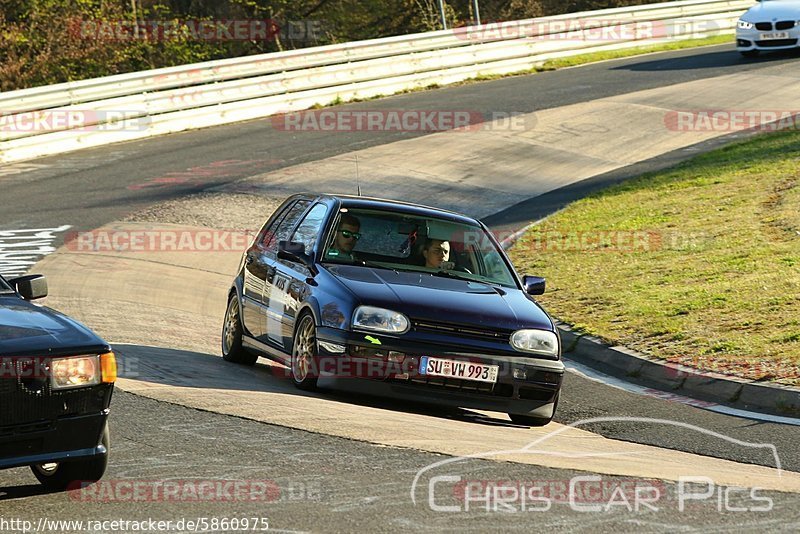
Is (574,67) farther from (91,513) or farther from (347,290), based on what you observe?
(91,513)

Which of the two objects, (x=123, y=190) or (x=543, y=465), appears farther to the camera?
(x=123, y=190)

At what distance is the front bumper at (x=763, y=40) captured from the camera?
106ft

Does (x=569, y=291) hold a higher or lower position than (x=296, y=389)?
lower

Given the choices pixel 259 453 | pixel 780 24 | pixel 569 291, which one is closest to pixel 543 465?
pixel 259 453

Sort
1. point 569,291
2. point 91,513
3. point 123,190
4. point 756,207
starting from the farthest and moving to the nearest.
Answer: point 123,190, point 756,207, point 569,291, point 91,513

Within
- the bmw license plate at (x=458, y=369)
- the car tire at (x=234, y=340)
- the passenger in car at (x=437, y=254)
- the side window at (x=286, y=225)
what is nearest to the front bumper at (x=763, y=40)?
the side window at (x=286, y=225)

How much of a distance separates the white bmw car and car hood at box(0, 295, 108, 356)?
92.9 feet

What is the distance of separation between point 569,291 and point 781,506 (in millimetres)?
8597

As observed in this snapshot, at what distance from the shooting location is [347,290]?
30.7 ft

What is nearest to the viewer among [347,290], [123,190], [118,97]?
[347,290]

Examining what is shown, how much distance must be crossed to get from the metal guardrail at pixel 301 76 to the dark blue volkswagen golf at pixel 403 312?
576 inches

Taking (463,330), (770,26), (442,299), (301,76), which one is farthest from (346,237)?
(770,26)

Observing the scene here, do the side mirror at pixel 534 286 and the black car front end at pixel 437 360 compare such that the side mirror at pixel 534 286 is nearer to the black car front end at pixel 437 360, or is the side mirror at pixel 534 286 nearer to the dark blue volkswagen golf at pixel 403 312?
the dark blue volkswagen golf at pixel 403 312

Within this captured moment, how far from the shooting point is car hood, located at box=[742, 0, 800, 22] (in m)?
31.9
